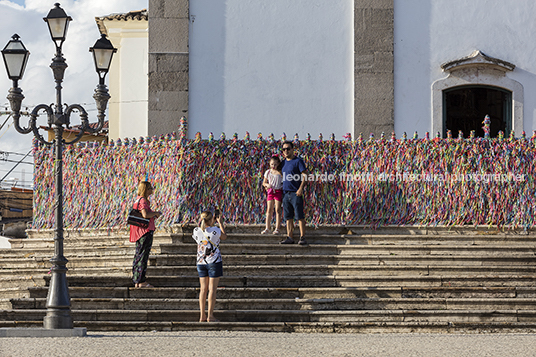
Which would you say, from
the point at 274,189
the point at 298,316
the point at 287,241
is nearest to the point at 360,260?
the point at 287,241

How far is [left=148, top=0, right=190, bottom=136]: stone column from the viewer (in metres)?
16.6

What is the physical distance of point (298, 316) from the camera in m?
11.3

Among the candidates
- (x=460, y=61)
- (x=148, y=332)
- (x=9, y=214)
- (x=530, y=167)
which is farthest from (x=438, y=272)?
(x=9, y=214)

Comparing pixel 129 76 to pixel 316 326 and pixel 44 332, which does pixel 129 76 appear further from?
pixel 44 332

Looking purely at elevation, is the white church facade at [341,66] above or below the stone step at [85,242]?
above

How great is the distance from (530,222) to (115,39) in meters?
13.4

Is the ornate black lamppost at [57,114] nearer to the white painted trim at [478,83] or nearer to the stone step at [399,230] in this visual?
the stone step at [399,230]

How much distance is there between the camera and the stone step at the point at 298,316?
11.1m

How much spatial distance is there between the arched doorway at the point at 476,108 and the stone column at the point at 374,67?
129cm

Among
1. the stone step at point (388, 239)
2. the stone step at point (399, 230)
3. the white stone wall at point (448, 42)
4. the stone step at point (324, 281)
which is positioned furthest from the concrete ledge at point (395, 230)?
the white stone wall at point (448, 42)

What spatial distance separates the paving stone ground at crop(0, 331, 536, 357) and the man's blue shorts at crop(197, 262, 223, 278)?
2.56 ft

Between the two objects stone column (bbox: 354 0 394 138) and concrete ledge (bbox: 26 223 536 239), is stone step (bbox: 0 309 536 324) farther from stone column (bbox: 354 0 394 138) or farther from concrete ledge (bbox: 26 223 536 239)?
stone column (bbox: 354 0 394 138)

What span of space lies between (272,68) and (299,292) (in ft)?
21.2

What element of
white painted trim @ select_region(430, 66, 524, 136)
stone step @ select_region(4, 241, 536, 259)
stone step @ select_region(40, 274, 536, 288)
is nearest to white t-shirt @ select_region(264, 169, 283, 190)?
stone step @ select_region(4, 241, 536, 259)
